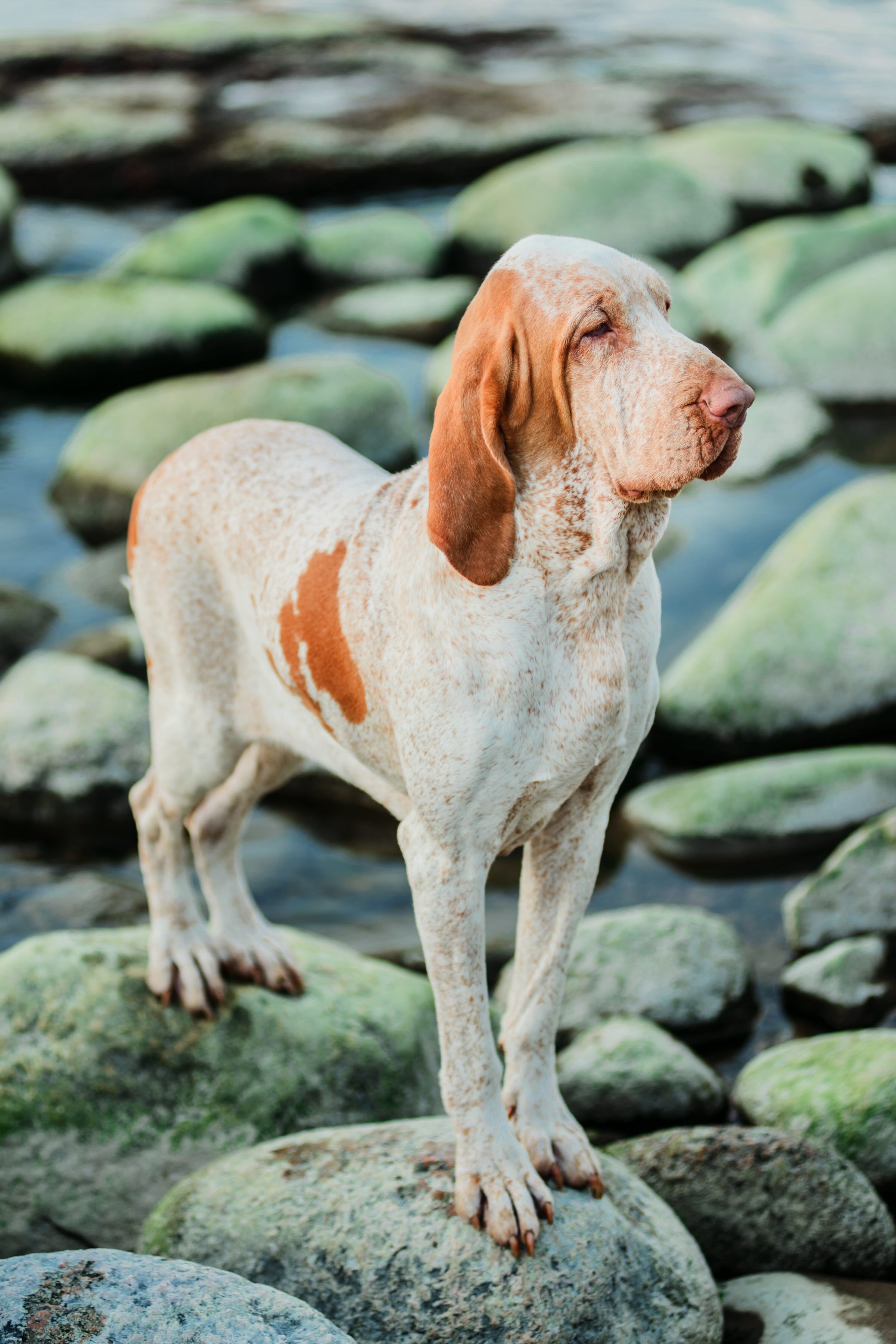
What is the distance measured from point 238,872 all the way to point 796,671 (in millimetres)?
3681

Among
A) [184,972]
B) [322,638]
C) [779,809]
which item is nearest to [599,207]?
[779,809]

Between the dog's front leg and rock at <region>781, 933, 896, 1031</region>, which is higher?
the dog's front leg

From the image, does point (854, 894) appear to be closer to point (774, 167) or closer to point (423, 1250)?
point (423, 1250)

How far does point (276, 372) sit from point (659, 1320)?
24.2 feet

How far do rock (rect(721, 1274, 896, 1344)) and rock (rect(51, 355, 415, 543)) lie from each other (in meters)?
6.57

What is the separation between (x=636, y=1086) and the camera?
480 centimetres

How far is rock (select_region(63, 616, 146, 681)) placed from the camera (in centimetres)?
805

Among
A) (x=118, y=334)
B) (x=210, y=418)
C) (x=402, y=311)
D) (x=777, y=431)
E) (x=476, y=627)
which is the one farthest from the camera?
(x=402, y=311)

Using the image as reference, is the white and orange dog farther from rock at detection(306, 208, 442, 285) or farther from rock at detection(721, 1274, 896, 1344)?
rock at detection(306, 208, 442, 285)

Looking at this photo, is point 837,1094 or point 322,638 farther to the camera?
point 837,1094

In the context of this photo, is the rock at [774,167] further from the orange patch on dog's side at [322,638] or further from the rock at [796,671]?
the orange patch on dog's side at [322,638]

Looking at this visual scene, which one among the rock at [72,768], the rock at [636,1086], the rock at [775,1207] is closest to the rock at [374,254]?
the rock at [72,768]

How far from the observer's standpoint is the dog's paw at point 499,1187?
129 inches

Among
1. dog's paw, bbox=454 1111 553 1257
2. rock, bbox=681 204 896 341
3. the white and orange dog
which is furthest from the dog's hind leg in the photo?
rock, bbox=681 204 896 341
